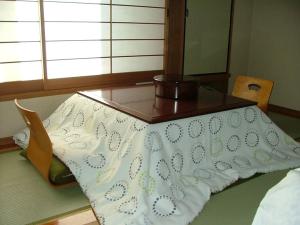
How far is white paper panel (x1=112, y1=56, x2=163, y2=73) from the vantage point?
3.82m

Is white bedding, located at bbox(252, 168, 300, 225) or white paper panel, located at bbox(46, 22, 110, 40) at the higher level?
white paper panel, located at bbox(46, 22, 110, 40)

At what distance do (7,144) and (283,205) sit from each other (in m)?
2.82

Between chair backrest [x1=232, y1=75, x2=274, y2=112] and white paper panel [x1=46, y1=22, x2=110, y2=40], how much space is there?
1.52 m

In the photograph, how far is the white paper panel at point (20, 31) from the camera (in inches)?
120

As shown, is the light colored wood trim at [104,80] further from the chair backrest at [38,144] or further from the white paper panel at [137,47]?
the chair backrest at [38,144]

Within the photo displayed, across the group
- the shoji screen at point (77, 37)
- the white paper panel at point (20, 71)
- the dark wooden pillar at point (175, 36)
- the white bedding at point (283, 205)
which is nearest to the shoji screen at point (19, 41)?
the white paper panel at point (20, 71)

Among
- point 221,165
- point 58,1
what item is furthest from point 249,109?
point 58,1

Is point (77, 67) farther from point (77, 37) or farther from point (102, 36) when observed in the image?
point (102, 36)

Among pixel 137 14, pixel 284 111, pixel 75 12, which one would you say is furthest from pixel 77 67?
pixel 284 111

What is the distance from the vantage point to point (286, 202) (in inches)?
33.7

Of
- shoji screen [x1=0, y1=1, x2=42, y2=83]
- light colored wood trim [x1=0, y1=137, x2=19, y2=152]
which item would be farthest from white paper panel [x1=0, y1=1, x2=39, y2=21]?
light colored wood trim [x1=0, y1=137, x2=19, y2=152]

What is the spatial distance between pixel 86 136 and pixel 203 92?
1032mm

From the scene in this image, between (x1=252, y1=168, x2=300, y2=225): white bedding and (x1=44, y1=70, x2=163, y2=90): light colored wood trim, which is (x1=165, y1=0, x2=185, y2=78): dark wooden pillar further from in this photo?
(x1=252, y1=168, x2=300, y2=225): white bedding

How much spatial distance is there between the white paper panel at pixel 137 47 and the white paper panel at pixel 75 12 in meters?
0.33
